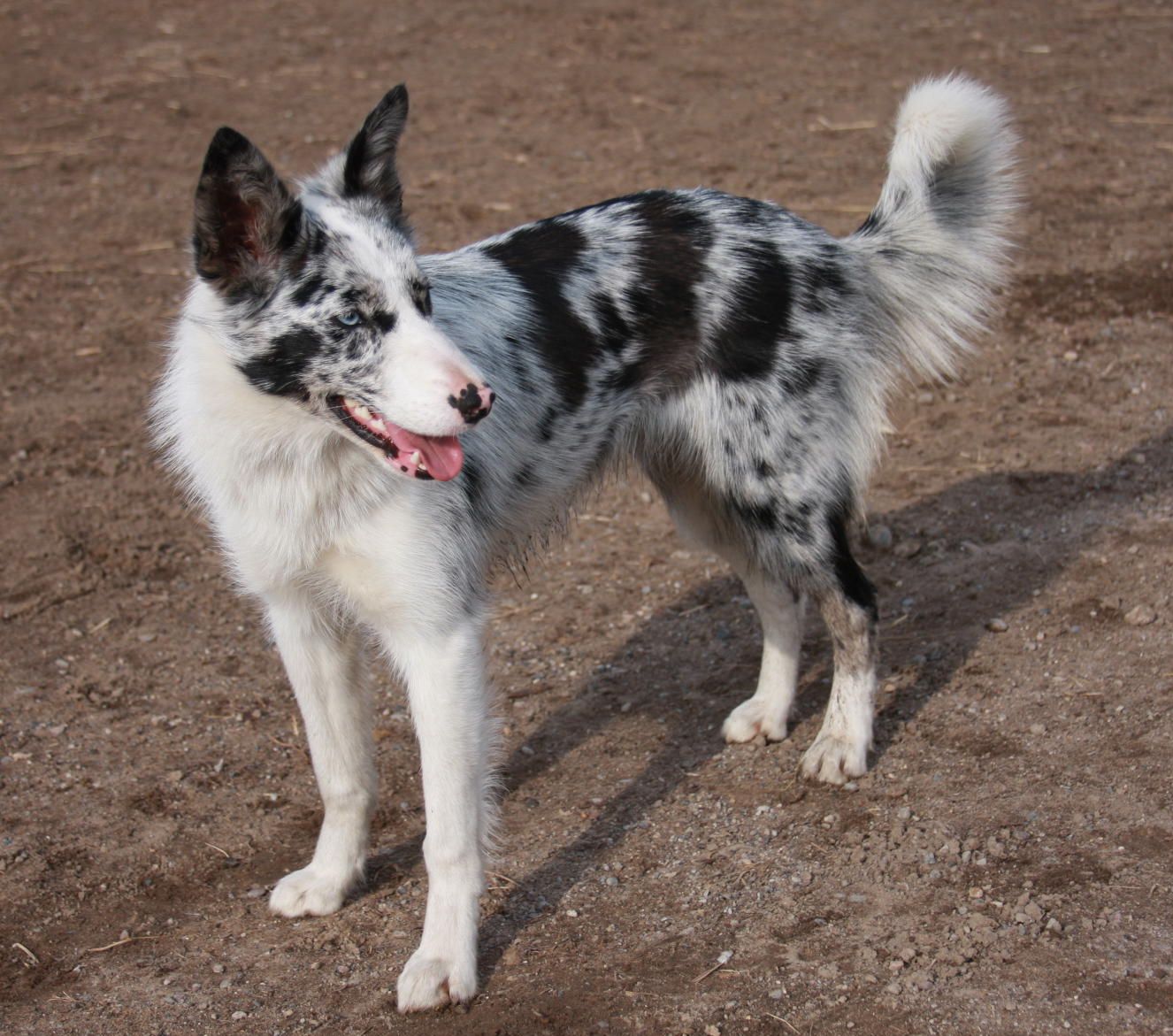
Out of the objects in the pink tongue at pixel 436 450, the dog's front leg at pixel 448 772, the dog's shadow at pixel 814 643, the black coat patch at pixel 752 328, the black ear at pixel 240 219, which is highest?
the black ear at pixel 240 219

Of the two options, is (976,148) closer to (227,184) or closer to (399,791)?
(227,184)

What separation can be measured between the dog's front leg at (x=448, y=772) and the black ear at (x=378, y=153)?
108 cm

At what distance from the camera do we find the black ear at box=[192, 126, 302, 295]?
3035 mm

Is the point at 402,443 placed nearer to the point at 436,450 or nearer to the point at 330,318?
the point at 436,450

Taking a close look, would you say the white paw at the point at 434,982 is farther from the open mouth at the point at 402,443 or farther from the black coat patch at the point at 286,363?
the black coat patch at the point at 286,363

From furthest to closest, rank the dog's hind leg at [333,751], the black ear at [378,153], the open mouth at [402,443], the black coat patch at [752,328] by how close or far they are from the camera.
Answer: the black coat patch at [752,328], the dog's hind leg at [333,751], the black ear at [378,153], the open mouth at [402,443]

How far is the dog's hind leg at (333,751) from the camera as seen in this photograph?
3.86 meters

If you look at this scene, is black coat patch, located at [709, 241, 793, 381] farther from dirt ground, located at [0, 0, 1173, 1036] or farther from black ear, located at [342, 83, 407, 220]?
black ear, located at [342, 83, 407, 220]

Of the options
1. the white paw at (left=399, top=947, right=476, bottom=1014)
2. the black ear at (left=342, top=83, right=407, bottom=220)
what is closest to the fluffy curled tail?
the black ear at (left=342, top=83, right=407, bottom=220)

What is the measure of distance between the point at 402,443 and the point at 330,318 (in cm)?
33

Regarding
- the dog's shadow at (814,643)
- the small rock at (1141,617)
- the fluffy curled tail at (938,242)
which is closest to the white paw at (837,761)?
the dog's shadow at (814,643)

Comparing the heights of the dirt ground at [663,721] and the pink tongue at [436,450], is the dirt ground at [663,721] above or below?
below

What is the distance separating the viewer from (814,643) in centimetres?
514

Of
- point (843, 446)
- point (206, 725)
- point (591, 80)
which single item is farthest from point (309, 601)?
point (591, 80)
